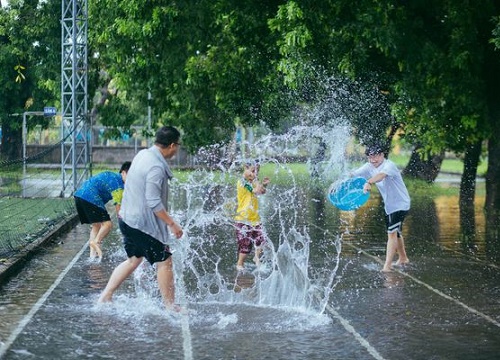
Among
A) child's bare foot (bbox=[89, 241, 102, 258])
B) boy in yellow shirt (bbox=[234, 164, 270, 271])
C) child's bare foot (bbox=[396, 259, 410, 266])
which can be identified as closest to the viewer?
boy in yellow shirt (bbox=[234, 164, 270, 271])

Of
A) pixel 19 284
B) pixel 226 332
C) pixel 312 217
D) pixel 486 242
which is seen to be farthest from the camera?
pixel 312 217

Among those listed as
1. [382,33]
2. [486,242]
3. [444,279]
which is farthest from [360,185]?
[382,33]

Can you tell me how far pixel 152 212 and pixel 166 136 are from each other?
75cm

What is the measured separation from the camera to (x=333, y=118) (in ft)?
101

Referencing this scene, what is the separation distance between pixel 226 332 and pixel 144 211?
5.00ft

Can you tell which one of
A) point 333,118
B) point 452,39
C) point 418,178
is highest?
point 452,39

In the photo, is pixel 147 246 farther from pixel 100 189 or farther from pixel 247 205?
pixel 100 189

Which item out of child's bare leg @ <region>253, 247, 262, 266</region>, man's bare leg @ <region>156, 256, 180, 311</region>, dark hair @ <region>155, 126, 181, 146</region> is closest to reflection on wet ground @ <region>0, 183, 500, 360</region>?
man's bare leg @ <region>156, 256, 180, 311</region>

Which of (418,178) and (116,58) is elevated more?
(116,58)

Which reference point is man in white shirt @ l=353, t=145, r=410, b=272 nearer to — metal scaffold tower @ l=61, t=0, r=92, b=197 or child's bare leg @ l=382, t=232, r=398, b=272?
child's bare leg @ l=382, t=232, r=398, b=272

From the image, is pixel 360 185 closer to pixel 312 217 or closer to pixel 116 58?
pixel 312 217

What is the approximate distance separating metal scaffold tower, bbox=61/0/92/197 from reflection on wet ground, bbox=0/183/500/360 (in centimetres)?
1232

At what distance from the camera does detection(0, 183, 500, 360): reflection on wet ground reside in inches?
297

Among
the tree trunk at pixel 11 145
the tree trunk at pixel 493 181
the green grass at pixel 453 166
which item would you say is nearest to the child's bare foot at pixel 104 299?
the tree trunk at pixel 493 181
